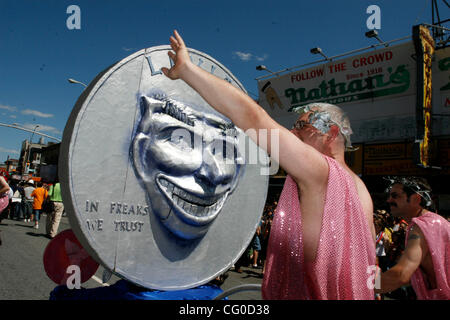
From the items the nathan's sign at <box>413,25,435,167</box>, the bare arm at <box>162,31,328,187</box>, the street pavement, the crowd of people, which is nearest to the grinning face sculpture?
the bare arm at <box>162,31,328,187</box>

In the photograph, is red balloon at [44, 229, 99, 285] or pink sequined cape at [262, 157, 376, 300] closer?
pink sequined cape at [262, 157, 376, 300]

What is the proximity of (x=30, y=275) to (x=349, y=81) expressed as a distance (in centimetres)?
1298

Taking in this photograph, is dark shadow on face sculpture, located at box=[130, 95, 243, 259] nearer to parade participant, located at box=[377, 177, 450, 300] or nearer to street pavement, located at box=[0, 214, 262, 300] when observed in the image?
parade participant, located at box=[377, 177, 450, 300]

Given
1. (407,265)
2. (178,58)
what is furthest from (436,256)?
(178,58)

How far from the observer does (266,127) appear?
906 mm

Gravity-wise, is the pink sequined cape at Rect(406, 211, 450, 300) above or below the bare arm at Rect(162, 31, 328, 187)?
below

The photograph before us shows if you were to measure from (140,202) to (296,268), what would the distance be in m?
0.61

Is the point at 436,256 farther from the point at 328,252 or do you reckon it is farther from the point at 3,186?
the point at 3,186

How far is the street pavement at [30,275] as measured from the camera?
424 cm

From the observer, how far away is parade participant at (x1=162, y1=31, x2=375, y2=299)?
925 mm

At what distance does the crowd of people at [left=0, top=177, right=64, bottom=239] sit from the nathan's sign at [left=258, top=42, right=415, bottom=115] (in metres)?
9.63

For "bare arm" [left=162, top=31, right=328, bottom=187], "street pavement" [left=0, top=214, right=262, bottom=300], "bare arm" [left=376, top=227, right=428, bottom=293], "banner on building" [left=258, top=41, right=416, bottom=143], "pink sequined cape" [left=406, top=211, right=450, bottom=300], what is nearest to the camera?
"bare arm" [left=162, top=31, right=328, bottom=187]

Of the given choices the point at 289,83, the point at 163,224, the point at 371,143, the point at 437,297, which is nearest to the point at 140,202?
the point at 163,224

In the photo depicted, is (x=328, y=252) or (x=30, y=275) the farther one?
(x=30, y=275)
